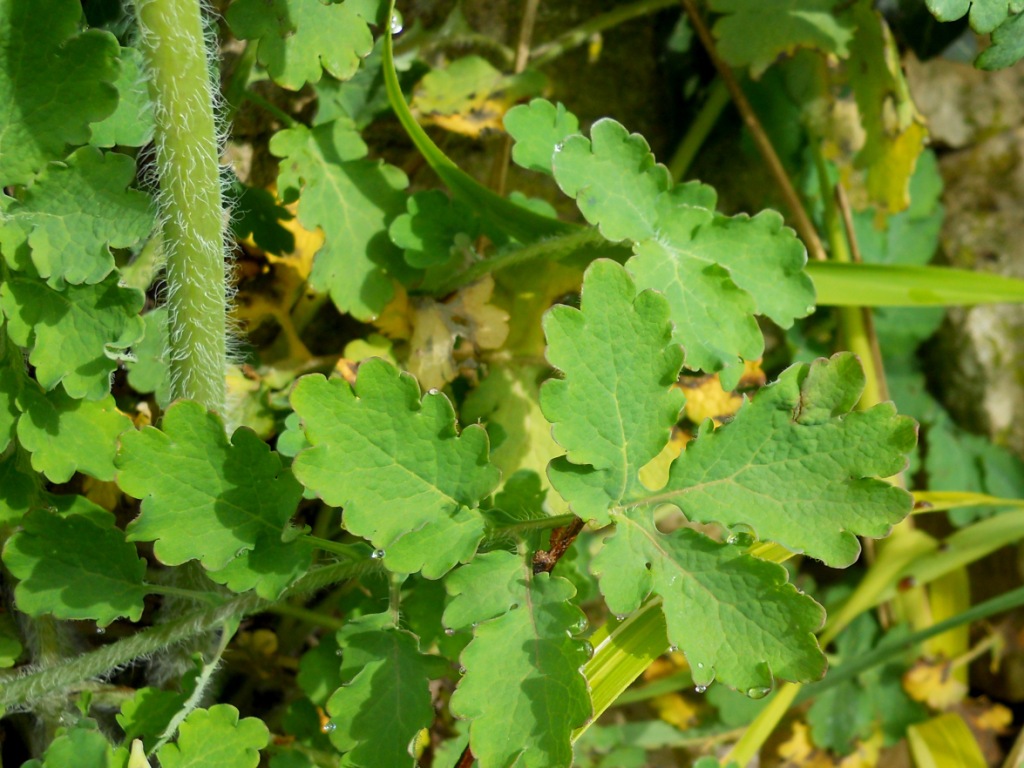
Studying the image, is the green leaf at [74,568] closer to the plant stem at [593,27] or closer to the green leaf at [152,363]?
the green leaf at [152,363]

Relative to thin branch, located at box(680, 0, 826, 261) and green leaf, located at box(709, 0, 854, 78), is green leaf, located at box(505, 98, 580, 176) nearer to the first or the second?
green leaf, located at box(709, 0, 854, 78)

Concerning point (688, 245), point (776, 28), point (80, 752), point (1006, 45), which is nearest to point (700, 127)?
point (776, 28)

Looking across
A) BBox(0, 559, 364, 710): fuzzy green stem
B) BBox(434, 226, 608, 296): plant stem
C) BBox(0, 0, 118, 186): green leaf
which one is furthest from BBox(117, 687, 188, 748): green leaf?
BBox(434, 226, 608, 296): plant stem

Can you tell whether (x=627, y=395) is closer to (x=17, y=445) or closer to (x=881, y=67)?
(x=17, y=445)

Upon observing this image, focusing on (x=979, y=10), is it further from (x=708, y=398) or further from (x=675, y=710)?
(x=675, y=710)

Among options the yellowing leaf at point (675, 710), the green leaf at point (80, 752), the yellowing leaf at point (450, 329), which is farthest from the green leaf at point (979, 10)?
the yellowing leaf at point (675, 710)

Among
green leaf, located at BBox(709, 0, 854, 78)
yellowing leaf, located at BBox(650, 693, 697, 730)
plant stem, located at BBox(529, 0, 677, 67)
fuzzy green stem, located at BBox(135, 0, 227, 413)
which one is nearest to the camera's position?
fuzzy green stem, located at BBox(135, 0, 227, 413)
